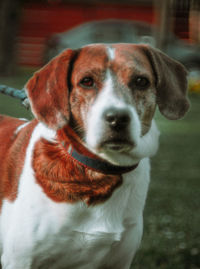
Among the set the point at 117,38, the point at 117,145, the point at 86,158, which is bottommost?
the point at 117,38

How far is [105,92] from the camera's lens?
244cm

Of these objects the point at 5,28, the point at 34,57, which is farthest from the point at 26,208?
the point at 34,57

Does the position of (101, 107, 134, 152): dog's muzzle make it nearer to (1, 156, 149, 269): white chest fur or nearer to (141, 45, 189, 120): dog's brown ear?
(1, 156, 149, 269): white chest fur

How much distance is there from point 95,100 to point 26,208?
692 millimetres

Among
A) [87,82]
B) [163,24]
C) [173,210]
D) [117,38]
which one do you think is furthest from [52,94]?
[117,38]

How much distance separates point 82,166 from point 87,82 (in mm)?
464

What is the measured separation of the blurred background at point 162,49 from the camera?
13.0ft

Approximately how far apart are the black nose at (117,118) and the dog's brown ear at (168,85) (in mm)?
470

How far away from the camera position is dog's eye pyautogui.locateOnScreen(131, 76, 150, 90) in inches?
103

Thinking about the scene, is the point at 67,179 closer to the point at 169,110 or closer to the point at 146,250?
the point at 169,110

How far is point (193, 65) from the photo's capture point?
17484 millimetres

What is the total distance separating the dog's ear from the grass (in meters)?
1.51

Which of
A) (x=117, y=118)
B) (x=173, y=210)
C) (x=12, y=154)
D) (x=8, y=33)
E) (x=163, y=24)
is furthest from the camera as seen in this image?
(x=8, y=33)

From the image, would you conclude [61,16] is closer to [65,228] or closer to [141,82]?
[141,82]
